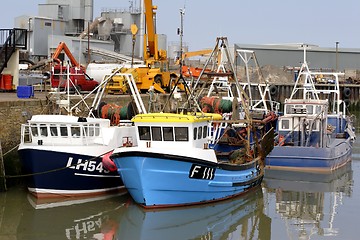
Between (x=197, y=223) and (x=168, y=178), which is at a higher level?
(x=168, y=178)

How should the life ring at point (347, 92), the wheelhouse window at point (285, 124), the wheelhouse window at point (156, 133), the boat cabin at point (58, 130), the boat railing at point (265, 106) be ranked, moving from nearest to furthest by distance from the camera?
the wheelhouse window at point (156, 133) → the boat cabin at point (58, 130) → the wheelhouse window at point (285, 124) → the boat railing at point (265, 106) → the life ring at point (347, 92)

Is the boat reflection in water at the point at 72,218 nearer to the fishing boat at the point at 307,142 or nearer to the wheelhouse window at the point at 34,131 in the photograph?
the wheelhouse window at the point at 34,131

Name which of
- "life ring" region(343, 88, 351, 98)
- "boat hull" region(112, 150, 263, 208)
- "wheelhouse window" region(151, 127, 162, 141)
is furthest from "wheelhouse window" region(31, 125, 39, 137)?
"life ring" region(343, 88, 351, 98)

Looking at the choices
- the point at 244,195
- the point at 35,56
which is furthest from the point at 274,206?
the point at 35,56

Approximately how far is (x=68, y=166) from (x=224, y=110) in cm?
964

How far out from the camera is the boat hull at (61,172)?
1672cm

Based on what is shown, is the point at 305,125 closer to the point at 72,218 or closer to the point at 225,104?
the point at 225,104

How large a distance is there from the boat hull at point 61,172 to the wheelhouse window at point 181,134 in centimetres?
246

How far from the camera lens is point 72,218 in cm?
1571

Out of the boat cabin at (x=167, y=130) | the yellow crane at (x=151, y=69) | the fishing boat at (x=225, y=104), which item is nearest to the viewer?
the boat cabin at (x=167, y=130)

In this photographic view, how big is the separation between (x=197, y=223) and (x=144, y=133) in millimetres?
2710

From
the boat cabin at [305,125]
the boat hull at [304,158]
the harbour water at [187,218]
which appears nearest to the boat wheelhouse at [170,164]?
the harbour water at [187,218]

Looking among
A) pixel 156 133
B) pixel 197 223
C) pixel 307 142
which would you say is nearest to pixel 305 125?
pixel 307 142

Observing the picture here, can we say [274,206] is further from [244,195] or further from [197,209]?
[197,209]
